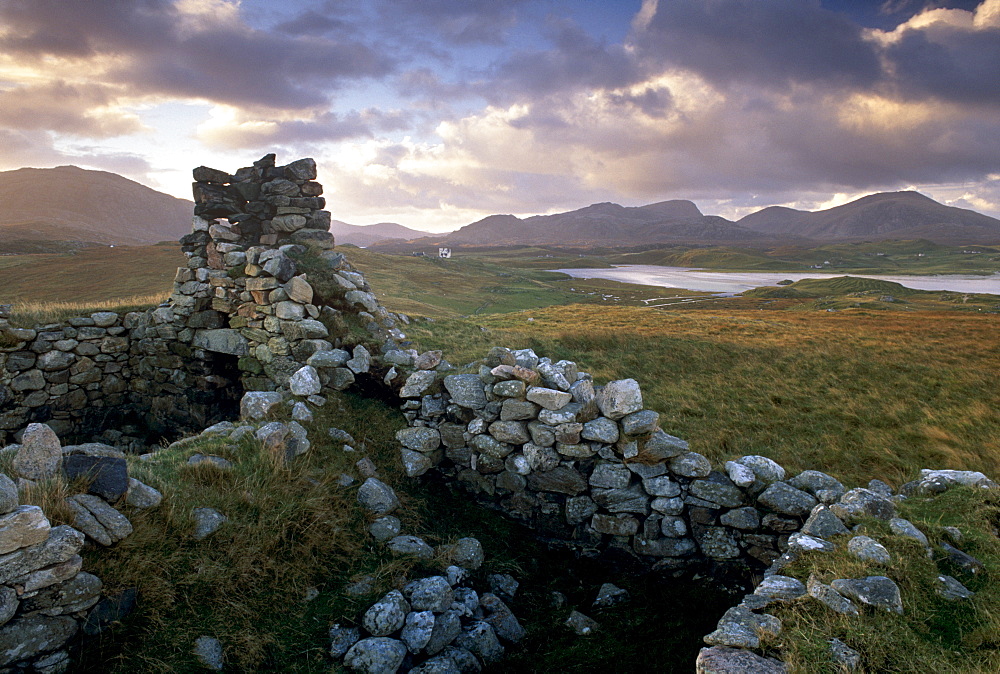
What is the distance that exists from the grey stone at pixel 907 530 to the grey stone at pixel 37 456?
948 cm

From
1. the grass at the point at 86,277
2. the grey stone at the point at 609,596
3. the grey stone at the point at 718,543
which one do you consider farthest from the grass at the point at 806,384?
the grass at the point at 86,277

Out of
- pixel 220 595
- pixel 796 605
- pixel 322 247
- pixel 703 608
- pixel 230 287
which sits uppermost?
pixel 322 247

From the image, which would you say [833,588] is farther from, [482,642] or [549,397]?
[549,397]

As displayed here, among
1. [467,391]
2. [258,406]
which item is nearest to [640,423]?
[467,391]

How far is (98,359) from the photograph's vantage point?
1288 cm

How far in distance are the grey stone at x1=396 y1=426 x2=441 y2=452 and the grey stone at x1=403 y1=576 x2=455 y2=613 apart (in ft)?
9.14

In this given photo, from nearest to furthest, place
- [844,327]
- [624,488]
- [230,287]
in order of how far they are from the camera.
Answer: [624,488] → [230,287] → [844,327]

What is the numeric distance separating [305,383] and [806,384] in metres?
14.0

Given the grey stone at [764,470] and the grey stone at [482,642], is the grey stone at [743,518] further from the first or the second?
the grey stone at [482,642]

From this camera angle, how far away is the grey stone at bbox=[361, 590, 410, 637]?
5489 millimetres

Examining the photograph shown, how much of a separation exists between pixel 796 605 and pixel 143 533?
23.2 ft

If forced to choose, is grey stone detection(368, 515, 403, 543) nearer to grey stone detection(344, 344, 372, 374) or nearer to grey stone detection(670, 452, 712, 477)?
grey stone detection(344, 344, 372, 374)

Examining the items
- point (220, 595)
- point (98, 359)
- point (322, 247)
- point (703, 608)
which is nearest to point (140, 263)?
point (98, 359)

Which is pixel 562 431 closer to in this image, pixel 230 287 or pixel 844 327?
pixel 230 287
